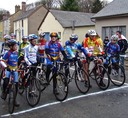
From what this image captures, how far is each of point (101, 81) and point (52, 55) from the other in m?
1.90

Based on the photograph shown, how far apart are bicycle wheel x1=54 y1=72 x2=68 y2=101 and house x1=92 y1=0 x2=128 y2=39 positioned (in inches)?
492

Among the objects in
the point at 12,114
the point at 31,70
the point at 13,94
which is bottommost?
the point at 12,114

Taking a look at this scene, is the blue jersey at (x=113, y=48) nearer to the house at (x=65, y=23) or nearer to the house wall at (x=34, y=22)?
the house at (x=65, y=23)

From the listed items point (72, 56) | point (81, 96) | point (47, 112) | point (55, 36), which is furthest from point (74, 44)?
point (47, 112)

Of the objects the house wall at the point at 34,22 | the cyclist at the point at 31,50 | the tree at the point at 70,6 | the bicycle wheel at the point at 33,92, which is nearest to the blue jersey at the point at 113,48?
the cyclist at the point at 31,50

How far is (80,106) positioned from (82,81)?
55.3 inches

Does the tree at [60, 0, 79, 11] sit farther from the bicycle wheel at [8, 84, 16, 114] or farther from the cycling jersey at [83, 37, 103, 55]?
the bicycle wheel at [8, 84, 16, 114]

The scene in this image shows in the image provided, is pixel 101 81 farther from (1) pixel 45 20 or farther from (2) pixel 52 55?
(1) pixel 45 20

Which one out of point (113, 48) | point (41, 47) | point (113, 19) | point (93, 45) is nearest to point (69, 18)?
point (113, 19)

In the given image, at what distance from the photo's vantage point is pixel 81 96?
778cm

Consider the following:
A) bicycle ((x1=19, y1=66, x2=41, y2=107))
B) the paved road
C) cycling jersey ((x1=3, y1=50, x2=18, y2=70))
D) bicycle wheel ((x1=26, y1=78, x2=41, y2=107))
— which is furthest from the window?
cycling jersey ((x1=3, y1=50, x2=18, y2=70))

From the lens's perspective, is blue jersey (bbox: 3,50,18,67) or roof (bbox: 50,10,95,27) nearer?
blue jersey (bbox: 3,50,18,67)

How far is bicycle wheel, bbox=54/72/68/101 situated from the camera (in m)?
7.33

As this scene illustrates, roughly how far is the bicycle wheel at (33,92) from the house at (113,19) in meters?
13.2
